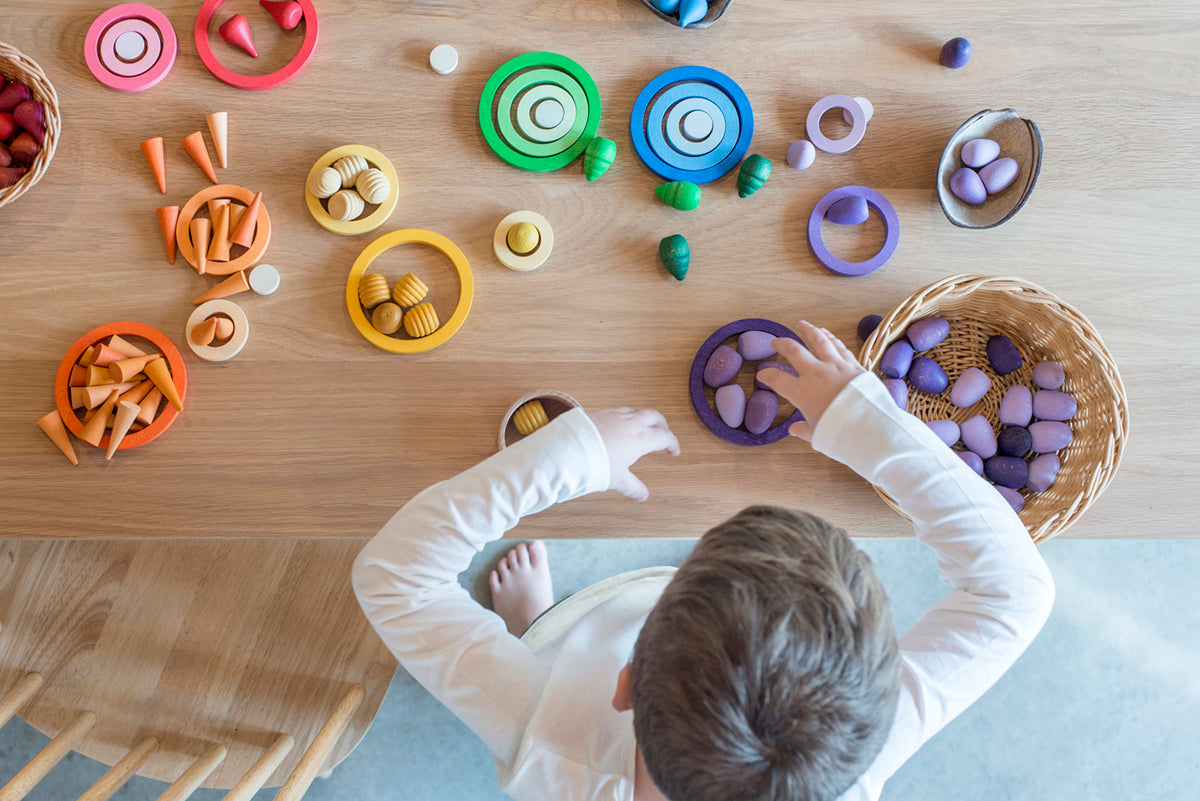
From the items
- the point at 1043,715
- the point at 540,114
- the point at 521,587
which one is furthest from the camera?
the point at 1043,715

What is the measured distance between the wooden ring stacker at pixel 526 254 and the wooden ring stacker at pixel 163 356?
0.32m

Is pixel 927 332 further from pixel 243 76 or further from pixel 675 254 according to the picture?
pixel 243 76

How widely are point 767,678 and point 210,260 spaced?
2.06ft

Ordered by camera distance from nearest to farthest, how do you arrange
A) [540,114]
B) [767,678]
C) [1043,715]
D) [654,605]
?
[767,678] → [654,605] → [540,114] → [1043,715]

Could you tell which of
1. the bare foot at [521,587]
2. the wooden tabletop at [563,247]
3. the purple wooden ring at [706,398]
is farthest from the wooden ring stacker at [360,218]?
the bare foot at [521,587]

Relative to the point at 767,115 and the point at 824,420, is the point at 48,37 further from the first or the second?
the point at 824,420

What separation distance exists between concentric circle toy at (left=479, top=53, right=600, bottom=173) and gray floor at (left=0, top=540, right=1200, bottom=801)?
0.67m

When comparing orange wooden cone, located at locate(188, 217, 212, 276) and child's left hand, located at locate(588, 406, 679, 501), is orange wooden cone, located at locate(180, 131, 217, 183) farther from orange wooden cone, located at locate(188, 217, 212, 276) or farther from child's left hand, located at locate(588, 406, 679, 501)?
child's left hand, located at locate(588, 406, 679, 501)

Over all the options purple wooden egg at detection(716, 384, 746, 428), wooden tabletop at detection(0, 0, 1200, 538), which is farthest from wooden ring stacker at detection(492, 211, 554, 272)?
purple wooden egg at detection(716, 384, 746, 428)

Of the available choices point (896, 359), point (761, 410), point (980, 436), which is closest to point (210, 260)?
point (761, 410)

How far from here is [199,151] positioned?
73cm

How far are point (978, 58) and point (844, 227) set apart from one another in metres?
0.23

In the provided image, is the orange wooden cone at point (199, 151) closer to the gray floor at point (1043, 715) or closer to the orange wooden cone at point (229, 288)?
the orange wooden cone at point (229, 288)

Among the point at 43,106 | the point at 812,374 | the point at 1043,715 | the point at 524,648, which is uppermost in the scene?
the point at 43,106
